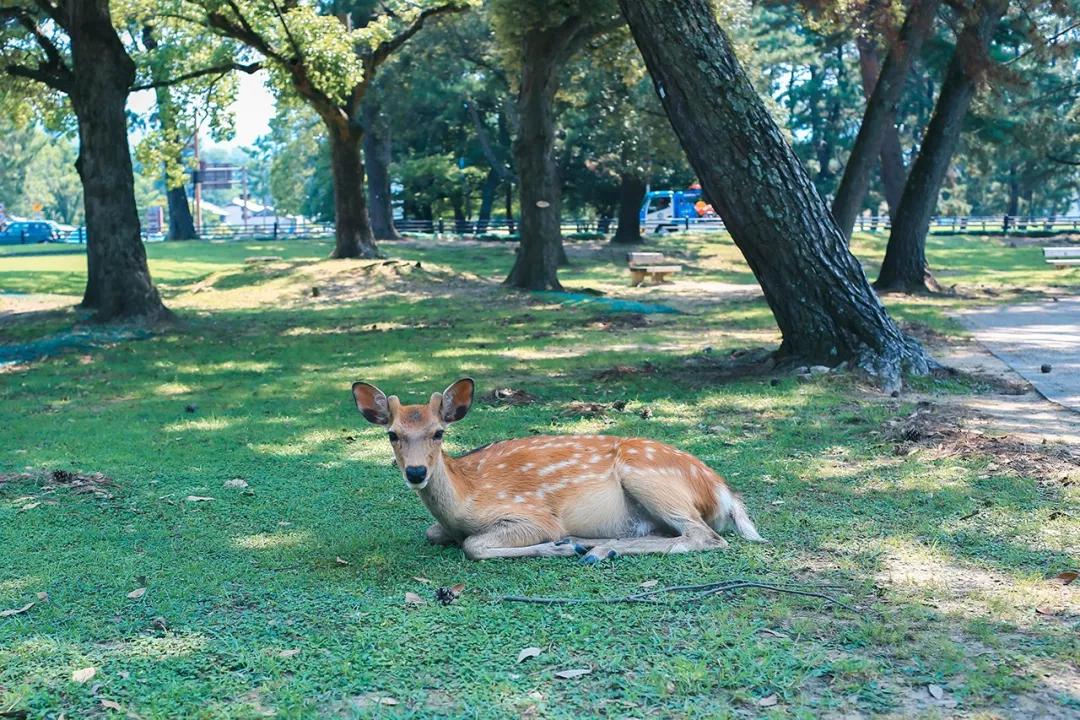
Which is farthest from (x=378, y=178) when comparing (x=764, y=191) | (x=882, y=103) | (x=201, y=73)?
(x=764, y=191)

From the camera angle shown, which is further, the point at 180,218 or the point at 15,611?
the point at 180,218

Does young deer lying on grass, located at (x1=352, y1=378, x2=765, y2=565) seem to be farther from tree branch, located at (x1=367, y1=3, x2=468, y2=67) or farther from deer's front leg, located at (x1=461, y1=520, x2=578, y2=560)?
tree branch, located at (x1=367, y1=3, x2=468, y2=67)

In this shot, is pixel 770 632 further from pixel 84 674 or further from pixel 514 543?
pixel 84 674

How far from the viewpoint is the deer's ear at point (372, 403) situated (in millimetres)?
6031

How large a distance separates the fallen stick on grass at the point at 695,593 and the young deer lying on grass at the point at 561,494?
0.57 m

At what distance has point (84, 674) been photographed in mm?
4570

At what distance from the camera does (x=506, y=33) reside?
24.1m

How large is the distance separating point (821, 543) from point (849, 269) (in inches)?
234

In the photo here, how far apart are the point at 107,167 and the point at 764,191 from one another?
11276 millimetres

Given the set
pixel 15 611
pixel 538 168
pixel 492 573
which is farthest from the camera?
pixel 538 168

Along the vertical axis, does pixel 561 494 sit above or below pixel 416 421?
below

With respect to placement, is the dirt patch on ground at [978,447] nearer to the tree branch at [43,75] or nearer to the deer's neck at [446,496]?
the deer's neck at [446,496]

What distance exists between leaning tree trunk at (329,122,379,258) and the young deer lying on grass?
2410 cm

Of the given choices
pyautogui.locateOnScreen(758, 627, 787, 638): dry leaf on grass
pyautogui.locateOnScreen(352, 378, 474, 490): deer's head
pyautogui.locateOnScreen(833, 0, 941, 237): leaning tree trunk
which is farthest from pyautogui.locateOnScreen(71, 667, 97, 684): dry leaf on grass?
pyautogui.locateOnScreen(833, 0, 941, 237): leaning tree trunk
